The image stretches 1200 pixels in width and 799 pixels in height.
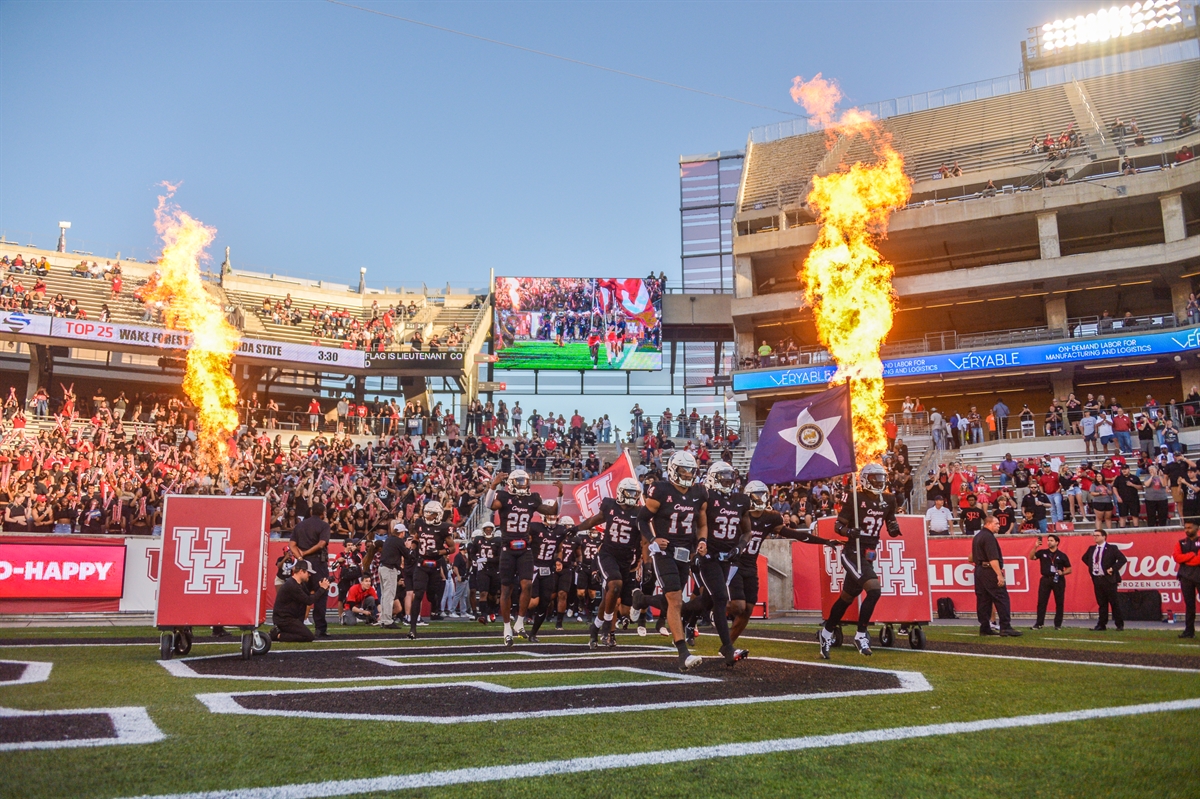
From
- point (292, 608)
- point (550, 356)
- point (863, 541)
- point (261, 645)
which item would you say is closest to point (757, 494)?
point (863, 541)

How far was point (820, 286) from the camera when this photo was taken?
4362cm

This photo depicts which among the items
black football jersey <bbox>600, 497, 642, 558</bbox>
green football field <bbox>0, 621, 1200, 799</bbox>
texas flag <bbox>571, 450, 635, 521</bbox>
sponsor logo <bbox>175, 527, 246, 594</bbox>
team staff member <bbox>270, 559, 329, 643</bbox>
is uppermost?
texas flag <bbox>571, 450, 635, 521</bbox>

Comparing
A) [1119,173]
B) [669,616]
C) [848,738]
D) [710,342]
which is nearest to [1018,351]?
[1119,173]

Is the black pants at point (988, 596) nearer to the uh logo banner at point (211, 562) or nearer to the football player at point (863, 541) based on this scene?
the football player at point (863, 541)

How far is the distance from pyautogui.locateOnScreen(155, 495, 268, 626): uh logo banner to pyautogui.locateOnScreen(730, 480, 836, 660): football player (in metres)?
5.09

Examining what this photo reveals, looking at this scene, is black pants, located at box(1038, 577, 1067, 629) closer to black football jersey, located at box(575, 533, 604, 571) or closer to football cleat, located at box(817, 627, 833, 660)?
football cleat, located at box(817, 627, 833, 660)

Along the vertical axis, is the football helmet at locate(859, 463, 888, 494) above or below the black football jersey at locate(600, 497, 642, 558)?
above

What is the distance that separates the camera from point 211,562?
9.20 meters

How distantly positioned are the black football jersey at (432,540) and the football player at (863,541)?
23.0 feet

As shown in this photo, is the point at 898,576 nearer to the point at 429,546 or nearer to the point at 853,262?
the point at 429,546

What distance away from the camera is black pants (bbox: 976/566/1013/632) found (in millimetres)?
13523

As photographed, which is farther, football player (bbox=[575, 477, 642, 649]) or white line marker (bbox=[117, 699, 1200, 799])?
football player (bbox=[575, 477, 642, 649])

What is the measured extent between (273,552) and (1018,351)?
3082 cm

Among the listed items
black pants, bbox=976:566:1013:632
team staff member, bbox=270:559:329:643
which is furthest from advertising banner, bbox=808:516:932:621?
team staff member, bbox=270:559:329:643
